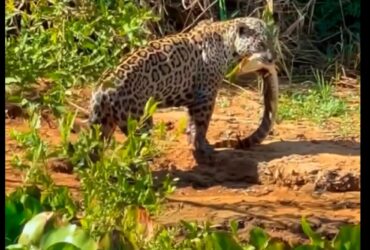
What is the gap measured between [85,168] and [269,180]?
2971 mm

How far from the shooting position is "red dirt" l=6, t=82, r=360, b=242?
5.78 metres

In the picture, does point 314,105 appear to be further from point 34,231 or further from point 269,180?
point 34,231

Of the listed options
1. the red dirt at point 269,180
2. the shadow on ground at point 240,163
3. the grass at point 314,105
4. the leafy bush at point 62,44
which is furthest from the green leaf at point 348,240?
the grass at point 314,105

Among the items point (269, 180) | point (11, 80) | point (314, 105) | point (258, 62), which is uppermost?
point (11, 80)

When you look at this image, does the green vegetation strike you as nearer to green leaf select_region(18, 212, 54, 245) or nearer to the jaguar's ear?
green leaf select_region(18, 212, 54, 245)

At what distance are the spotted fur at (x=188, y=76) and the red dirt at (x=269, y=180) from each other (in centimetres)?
23

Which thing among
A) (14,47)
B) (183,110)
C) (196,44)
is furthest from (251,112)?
(14,47)

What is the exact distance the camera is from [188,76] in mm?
7035

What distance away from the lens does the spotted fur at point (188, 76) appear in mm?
6430

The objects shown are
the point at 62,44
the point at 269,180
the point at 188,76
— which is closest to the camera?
the point at 62,44

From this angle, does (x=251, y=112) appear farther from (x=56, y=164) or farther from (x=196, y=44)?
(x=56, y=164)

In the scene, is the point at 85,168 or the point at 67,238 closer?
the point at 67,238

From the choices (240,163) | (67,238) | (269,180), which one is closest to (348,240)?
(67,238)

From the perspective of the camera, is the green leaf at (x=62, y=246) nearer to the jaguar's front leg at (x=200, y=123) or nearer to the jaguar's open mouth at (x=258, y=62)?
the jaguar's front leg at (x=200, y=123)
